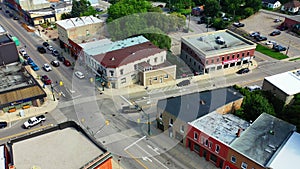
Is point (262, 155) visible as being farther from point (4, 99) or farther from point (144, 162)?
point (4, 99)

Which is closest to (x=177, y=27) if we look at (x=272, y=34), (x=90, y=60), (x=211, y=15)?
(x=211, y=15)

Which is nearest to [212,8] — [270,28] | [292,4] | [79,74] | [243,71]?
[270,28]

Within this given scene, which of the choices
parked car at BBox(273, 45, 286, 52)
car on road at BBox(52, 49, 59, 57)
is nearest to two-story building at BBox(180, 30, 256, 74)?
parked car at BBox(273, 45, 286, 52)

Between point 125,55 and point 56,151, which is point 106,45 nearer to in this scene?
point 125,55

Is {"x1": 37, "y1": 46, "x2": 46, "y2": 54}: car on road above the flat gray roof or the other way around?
the other way around

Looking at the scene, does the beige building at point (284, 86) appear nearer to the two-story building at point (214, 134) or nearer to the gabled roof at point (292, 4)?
the two-story building at point (214, 134)

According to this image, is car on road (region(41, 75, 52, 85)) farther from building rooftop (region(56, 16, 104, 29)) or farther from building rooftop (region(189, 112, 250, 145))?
building rooftop (region(189, 112, 250, 145))

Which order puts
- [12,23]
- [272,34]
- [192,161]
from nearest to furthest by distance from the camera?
[192,161]
[272,34]
[12,23]

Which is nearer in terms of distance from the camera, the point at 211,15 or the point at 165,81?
the point at 165,81
